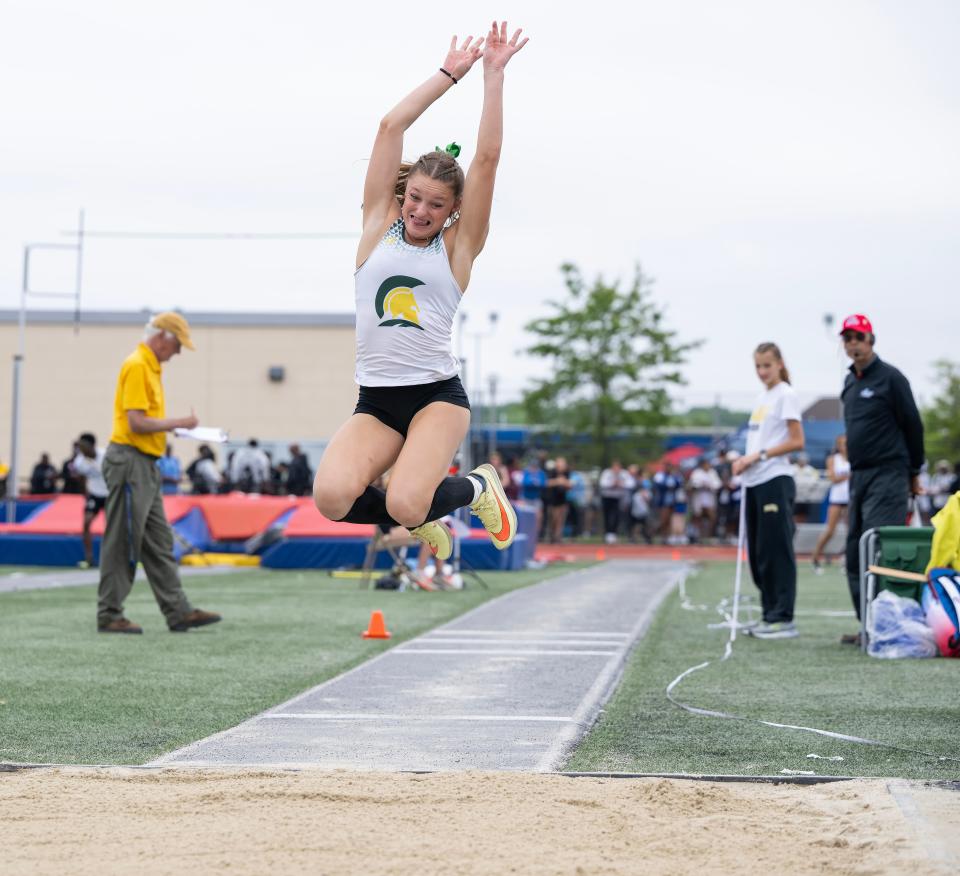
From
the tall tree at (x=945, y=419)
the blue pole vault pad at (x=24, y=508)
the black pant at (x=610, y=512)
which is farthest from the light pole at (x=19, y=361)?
the tall tree at (x=945, y=419)

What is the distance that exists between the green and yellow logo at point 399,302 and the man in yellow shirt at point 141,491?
147 inches

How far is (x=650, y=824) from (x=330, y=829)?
0.86 m

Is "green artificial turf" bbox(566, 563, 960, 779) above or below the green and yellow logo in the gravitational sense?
below

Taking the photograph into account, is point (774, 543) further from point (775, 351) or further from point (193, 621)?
point (193, 621)

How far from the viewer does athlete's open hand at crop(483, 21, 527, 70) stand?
213 inches

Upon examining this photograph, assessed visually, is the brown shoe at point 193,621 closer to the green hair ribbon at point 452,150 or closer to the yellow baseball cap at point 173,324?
the yellow baseball cap at point 173,324

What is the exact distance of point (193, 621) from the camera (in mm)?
9305

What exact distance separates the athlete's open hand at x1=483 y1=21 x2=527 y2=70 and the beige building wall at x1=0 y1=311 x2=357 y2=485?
2930cm

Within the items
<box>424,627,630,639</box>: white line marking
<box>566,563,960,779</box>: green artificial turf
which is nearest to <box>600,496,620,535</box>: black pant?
<box>566,563,960,779</box>: green artificial turf

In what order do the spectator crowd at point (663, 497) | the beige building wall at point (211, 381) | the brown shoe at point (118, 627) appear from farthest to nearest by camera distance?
the beige building wall at point (211, 381)
the spectator crowd at point (663, 497)
the brown shoe at point (118, 627)

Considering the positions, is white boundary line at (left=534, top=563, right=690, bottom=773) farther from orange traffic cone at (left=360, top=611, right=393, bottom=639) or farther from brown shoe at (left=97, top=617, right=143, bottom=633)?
brown shoe at (left=97, top=617, right=143, bottom=633)

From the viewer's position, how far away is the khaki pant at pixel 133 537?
29.2 feet

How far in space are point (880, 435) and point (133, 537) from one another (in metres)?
4.95

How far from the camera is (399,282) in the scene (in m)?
5.37
